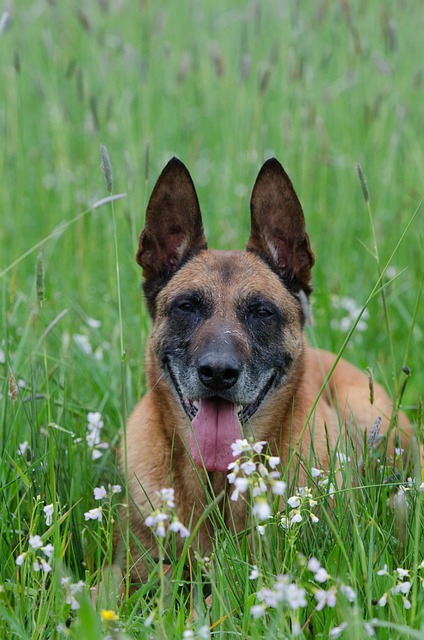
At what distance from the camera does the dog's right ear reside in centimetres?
377

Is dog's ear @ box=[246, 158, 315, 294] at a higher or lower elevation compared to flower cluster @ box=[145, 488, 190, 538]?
higher

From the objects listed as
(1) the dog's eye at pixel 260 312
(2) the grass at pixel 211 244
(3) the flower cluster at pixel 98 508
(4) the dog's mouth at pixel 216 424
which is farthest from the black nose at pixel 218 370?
(3) the flower cluster at pixel 98 508

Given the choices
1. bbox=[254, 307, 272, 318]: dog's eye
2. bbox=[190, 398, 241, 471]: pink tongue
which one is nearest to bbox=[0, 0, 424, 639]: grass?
bbox=[190, 398, 241, 471]: pink tongue

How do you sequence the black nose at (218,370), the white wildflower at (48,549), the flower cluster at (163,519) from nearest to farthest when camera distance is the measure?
the flower cluster at (163,519)
the white wildflower at (48,549)
the black nose at (218,370)

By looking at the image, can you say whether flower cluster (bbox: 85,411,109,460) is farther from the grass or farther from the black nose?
the black nose

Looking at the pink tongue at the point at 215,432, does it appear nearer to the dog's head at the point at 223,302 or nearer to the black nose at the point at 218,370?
the dog's head at the point at 223,302

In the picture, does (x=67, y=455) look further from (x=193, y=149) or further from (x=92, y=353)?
(x=193, y=149)

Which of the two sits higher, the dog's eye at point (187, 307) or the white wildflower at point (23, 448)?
the dog's eye at point (187, 307)

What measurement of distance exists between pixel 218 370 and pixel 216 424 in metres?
0.24

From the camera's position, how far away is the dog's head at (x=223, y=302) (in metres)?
3.35

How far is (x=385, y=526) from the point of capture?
2805 millimetres

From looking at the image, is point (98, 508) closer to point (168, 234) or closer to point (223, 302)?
point (223, 302)

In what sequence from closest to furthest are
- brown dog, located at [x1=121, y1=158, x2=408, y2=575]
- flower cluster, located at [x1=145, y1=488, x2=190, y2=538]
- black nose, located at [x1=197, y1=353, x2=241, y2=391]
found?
flower cluster, located at [x1=145, y1=488, x2=190, y2=538]
black nose, located at [x1=197, y1=353, x2=241, y2=391]
brown dog, located at [x1=121, y1=158, x2=408, y2=575]

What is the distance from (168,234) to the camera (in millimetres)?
3947
